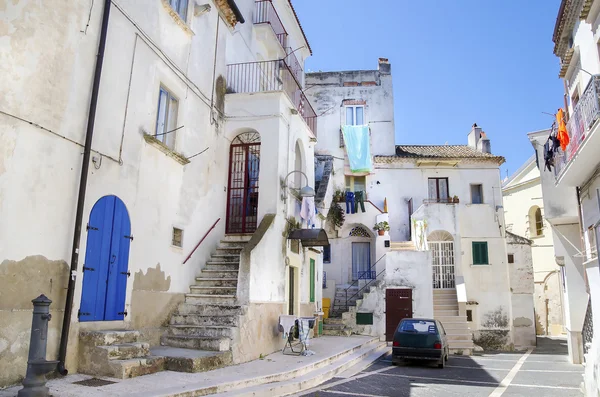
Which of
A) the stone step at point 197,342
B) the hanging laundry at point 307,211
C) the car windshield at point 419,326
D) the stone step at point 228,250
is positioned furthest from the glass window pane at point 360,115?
the stone step at point 197,342

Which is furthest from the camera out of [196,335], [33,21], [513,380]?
[513,380]

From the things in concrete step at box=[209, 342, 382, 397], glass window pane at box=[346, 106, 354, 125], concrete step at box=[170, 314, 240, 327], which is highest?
glass window pane at box=[346, 106, 354, 125]

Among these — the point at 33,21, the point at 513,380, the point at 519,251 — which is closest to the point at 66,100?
the point at 33,21

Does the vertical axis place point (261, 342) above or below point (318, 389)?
above

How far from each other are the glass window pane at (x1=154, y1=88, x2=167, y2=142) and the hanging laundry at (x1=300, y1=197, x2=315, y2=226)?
552cm

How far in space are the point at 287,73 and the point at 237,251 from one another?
7192mm

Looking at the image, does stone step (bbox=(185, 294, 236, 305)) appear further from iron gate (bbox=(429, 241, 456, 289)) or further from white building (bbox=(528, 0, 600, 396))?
iron gate (bbox=(429, 241, 456, 289))

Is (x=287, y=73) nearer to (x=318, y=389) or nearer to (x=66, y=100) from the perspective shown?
(x=66, y=100)

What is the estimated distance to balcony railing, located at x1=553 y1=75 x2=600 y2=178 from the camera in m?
9.80

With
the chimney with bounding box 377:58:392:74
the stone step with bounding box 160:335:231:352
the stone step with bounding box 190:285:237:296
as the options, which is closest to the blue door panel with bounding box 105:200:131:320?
the stone step with bounding box 160:335:231:352

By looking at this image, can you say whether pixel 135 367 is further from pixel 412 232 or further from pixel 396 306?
pixel 412 232

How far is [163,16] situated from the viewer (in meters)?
10.5

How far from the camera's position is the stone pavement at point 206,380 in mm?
6484

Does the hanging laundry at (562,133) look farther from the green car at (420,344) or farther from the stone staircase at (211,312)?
the stone staircase at (211,312)
